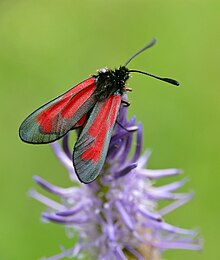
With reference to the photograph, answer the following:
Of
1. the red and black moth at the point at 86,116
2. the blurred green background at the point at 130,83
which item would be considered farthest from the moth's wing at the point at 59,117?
the blurred green background at the point at 130,83

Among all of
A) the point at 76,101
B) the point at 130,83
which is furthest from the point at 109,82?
the point at 130,83

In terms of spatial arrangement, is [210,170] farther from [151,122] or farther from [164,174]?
[164,174]

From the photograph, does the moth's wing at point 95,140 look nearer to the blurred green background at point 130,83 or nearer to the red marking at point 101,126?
the red marking at point 101,126

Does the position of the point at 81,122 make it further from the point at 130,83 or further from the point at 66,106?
the point at 130,83

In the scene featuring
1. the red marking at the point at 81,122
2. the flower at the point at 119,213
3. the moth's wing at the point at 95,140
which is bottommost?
the flower at the point at 119,213

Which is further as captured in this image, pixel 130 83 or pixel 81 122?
pixel 130 83

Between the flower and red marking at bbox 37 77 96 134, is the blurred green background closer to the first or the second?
the flower
